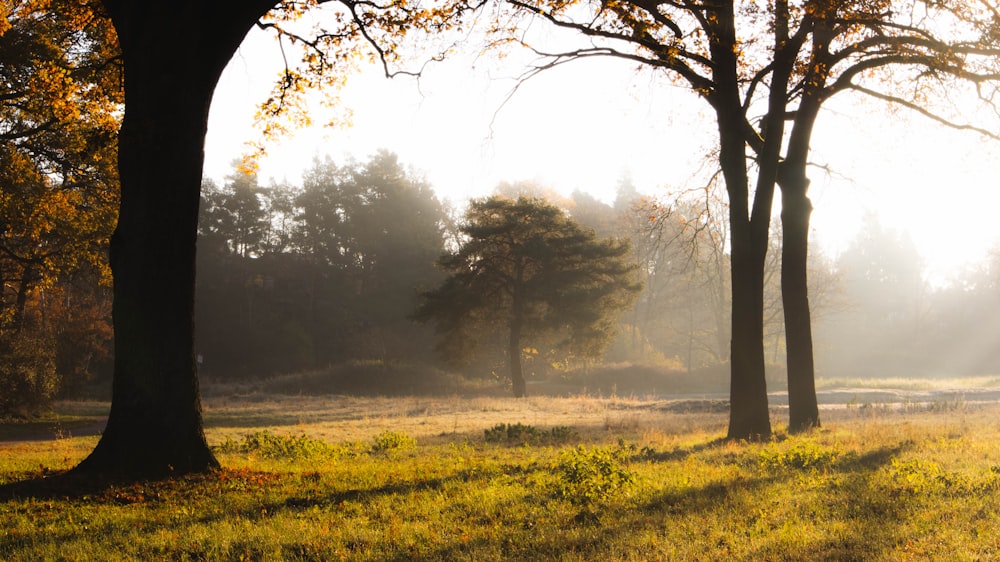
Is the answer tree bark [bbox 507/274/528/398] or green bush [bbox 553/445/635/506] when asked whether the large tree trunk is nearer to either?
green bush [bbox 553/445/635/506]

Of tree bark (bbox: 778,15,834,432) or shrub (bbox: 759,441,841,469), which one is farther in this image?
tree bark (bbox: 778,15,834,432)

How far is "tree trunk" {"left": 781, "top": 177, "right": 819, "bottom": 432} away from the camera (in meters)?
14.3

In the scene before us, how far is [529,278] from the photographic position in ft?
126

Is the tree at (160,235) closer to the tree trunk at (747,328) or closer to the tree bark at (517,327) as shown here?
the tree trunk at (747,328)

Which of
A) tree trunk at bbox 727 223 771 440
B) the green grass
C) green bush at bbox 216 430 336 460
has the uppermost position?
tree trunk at bbox 727 223 771 440

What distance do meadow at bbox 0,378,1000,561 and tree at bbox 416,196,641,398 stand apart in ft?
85.5

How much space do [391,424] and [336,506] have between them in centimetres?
1436

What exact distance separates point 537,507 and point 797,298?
10183 millimetres

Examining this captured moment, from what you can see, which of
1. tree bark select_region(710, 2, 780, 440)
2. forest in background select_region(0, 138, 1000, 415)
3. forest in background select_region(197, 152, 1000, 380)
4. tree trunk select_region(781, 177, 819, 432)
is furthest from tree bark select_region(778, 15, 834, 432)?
forest in background select_region(197, 152, 1000, 380)

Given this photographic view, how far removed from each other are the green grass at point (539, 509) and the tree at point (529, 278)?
26.8 metres

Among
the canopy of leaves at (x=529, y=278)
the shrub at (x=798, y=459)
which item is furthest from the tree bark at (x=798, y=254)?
the canopy of leaves at (x=529, y=278)

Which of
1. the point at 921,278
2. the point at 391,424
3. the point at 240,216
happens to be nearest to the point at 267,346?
the point at 240,216

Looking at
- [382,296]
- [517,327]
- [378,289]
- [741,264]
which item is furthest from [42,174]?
[378,289]

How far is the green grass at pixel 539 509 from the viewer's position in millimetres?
4961
